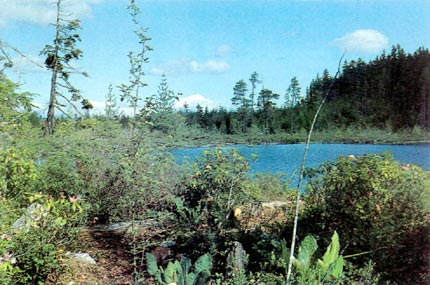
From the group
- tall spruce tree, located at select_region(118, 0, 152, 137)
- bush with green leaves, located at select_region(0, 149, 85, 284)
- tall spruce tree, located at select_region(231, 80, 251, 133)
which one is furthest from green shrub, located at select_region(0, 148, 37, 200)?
tall spruce tree, located at select_region(231, 80, 251, 133)

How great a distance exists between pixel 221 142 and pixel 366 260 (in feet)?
6.03

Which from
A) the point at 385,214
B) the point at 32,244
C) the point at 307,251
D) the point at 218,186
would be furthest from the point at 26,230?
the point at 385,214

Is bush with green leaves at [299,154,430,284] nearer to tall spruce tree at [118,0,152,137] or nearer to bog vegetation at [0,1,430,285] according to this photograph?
bog vegetation at [0,1,430,285]

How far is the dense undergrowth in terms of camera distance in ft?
9.28

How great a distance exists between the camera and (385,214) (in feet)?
10.0

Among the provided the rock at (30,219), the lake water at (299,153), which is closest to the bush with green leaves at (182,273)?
the rock at (30,219)

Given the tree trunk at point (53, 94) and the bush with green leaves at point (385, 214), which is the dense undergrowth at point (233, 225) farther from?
the tree trunk at point (53, 94)

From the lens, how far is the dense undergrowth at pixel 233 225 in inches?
111

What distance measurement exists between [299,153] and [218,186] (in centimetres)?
112

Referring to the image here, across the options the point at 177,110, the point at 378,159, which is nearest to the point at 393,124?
the point at 378,159

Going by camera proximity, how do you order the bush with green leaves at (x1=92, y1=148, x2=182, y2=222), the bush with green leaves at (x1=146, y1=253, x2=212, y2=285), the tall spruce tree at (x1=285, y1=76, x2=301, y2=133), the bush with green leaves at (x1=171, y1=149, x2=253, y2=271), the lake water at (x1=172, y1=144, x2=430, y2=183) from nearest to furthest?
the bush with green leaves at (x1=146, y1=253, x2=212, y2=285), the bush with green leaves at (x1=171, y1=149, x2=253, y2=271), the lake water at (x1=172, y1=144, x2=430, y2=183), the bush with green leaves at (x1=92, y1=148, x2=182, y2=222), the tall spruce tree at (x1=285, y1=76, x2=301, y2=133)

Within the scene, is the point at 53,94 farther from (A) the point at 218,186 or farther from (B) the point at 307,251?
(B) the point at 307,251

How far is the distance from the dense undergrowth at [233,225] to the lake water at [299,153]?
50cm

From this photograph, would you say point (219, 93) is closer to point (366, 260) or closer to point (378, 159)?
point (378, 159)
